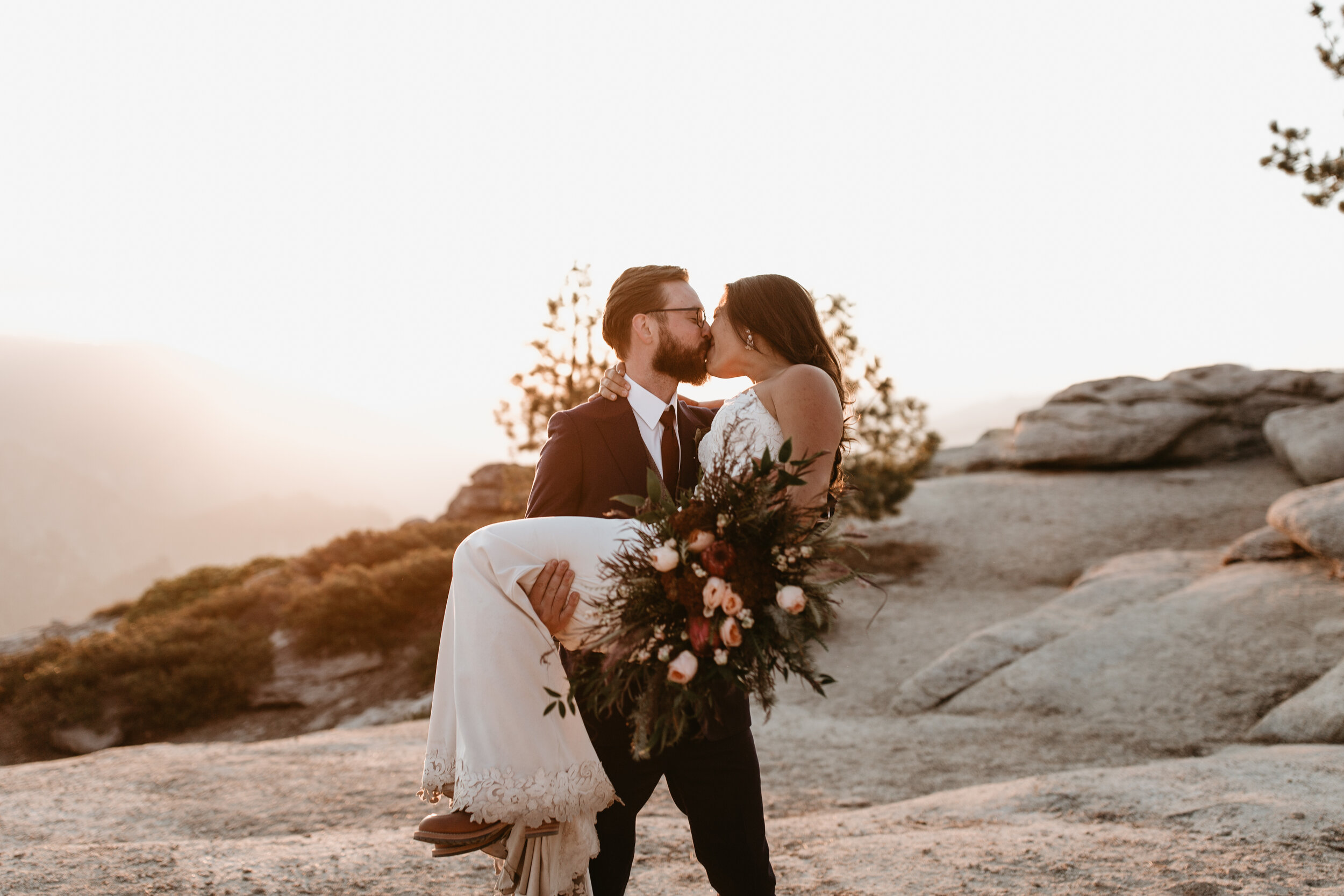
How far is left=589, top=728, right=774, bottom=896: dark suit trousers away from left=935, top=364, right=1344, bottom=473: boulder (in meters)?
17.3

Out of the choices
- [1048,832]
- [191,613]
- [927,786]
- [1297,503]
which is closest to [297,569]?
[191,613]

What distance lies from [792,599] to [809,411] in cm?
87

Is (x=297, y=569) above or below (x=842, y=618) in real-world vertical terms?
above

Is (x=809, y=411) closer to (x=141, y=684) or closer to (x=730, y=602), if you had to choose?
(x=730, y=602)

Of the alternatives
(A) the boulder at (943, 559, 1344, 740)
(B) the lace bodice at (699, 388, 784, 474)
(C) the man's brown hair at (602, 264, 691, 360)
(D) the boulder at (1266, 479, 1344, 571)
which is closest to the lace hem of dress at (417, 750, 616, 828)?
(B) the lace bodice at (699, 388, 784, 474)

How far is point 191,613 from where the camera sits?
48.6 ft

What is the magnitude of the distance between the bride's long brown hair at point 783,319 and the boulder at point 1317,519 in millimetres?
9478

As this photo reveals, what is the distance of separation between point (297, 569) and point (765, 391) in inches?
669

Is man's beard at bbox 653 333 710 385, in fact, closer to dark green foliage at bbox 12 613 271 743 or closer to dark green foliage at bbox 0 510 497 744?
dark green foliage at bbox 0 510 497 744

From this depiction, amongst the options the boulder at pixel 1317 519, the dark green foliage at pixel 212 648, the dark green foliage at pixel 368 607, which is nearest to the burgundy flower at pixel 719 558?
the boulder at pixel 1317 519

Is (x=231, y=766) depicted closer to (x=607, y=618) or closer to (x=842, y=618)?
(x=607, y=618)

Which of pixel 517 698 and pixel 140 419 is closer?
pixel 517 698

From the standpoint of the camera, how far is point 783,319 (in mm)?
2994

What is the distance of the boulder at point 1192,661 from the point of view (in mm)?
7711
